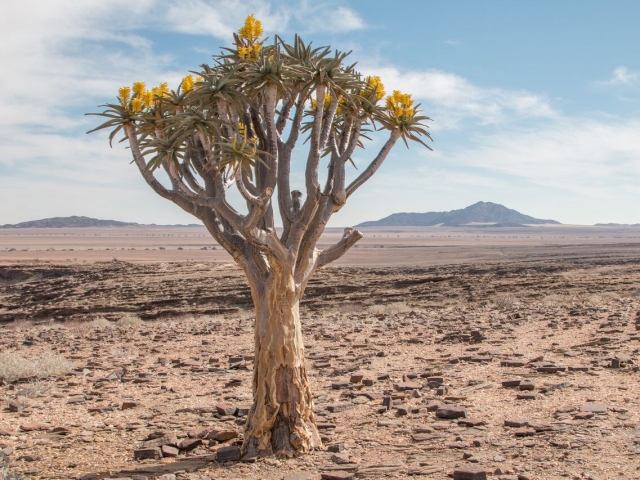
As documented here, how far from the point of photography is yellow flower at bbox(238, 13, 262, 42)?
27.1 feet

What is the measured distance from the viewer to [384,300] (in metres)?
25.9

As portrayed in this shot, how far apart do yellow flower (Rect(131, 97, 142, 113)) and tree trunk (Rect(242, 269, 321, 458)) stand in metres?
2.73

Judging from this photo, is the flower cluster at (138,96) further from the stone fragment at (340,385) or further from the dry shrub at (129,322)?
the dry shrub at (129,322)

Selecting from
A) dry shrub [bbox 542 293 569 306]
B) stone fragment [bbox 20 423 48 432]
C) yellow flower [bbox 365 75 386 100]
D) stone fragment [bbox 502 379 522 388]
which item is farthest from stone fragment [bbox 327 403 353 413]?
dry shrub [bbox 542 293 569 306]

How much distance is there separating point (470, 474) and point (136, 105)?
5776 millimetres

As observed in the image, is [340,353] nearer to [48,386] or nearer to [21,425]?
[48,386]

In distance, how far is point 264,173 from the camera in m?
8.16

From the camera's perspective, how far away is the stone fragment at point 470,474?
6036 millimetres

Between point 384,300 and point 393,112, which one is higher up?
point 393,112

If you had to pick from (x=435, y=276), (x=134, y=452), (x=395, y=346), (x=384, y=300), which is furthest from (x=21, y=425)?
(x=435, y=276)

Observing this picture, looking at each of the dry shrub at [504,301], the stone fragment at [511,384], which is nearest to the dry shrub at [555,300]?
the dry shrub at [504,301]

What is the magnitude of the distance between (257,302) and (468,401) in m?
3.74

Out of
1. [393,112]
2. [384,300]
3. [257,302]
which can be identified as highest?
[393,112]

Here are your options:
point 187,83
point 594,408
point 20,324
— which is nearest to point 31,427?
point 187,83
